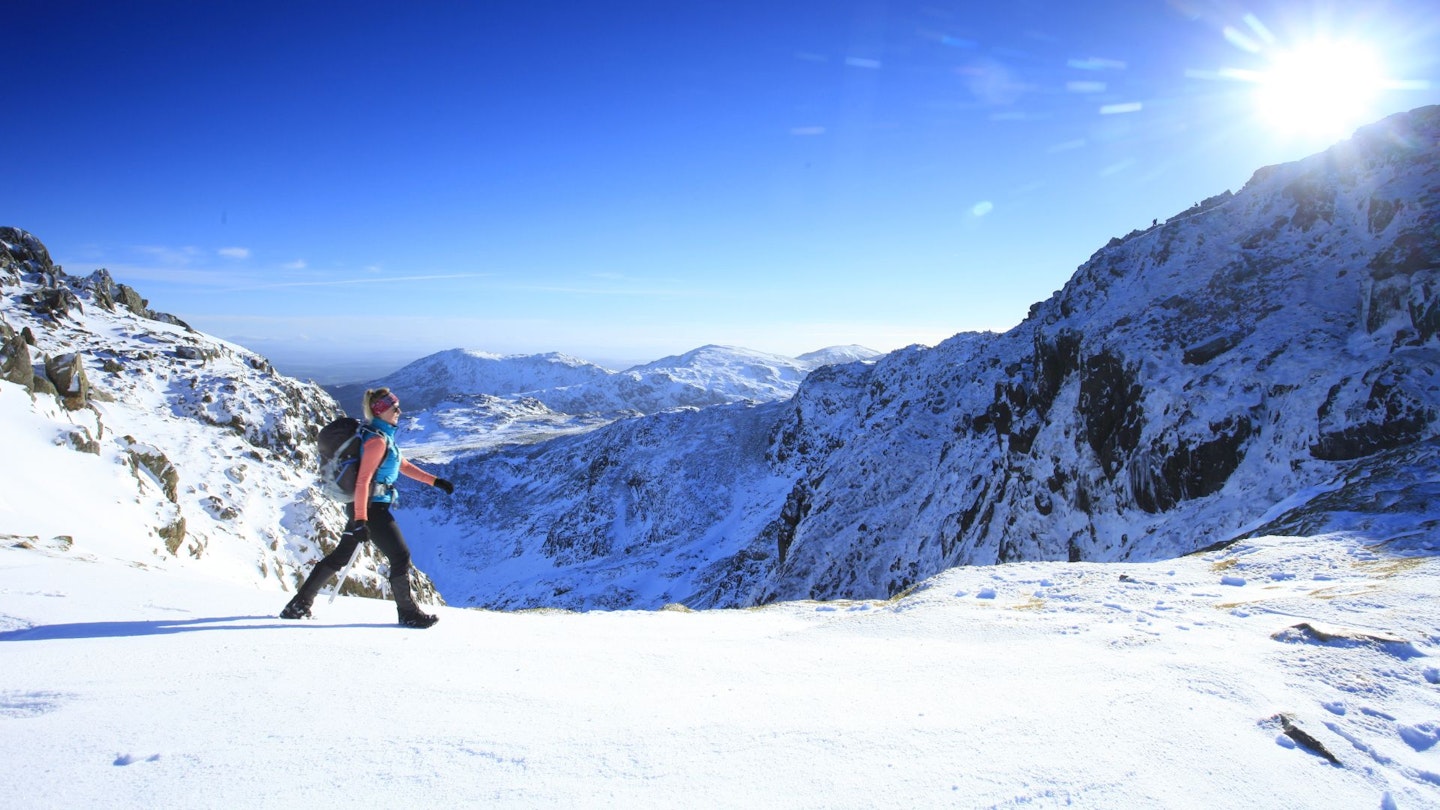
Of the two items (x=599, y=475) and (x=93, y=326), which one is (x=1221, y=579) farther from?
(x=599, y=475)

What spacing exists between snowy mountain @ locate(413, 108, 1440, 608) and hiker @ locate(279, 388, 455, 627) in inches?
565

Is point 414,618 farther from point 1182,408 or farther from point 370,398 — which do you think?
point 1182,408

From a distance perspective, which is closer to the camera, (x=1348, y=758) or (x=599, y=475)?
(x=1348, y=758)

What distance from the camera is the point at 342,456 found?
6.46 metres

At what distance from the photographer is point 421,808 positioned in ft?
9.30

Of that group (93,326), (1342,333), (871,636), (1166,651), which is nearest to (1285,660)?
(1166,651)

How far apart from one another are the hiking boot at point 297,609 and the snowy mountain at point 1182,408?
15238mm

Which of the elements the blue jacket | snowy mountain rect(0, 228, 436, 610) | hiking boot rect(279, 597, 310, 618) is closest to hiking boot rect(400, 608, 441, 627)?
hiking boot rect(279, 597, 310, 618)

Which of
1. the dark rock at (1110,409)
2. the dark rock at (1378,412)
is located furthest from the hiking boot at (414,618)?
the dark rock at (1110,409)

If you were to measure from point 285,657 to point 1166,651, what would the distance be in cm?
767

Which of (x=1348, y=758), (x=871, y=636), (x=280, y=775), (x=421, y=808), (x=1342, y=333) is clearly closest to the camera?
(x=421, y=808)

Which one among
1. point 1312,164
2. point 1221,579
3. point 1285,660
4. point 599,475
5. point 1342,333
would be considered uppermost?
point 1312,164

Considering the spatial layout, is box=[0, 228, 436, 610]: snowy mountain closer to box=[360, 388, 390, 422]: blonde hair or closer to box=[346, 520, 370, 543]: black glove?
box=[346, 520, 370, 543]: black glove

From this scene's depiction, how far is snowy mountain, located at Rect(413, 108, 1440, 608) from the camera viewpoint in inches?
642
